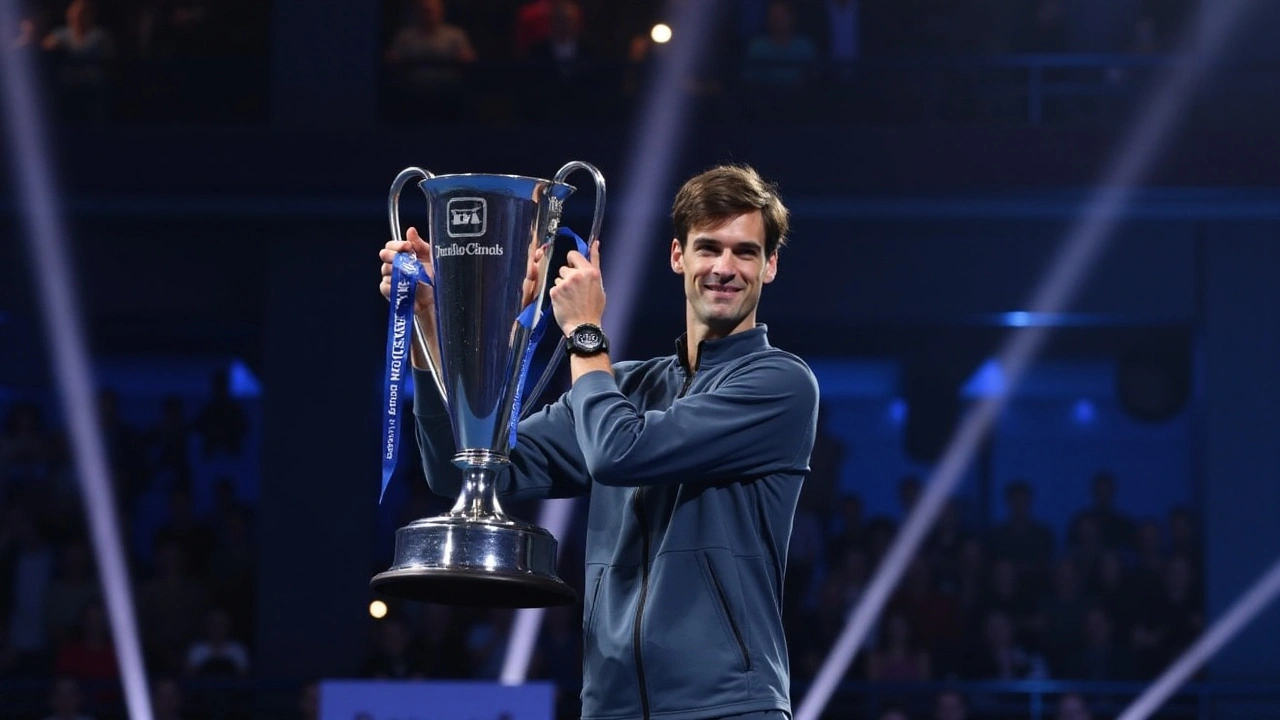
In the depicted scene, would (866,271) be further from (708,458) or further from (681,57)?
(708,458)

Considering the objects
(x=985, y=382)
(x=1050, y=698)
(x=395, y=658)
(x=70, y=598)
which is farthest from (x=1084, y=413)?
(x=70, y=598)

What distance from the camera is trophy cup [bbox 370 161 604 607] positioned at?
8.96 feet

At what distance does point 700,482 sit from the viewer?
8.52 feet

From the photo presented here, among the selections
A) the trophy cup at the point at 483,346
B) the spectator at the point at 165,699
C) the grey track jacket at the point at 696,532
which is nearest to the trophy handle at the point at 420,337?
the trophy cup at the point at 483,346

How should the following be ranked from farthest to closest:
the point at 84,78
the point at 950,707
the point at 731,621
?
the point at 84,78, the point at 950,707, the point at 731,621

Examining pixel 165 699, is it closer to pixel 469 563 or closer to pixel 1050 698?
pixel 1050 698

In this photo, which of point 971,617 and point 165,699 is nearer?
point 165,699

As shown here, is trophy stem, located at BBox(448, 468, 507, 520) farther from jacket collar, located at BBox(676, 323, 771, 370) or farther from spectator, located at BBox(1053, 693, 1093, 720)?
spectator, located at BBox(1053, 693, 1093, 720)

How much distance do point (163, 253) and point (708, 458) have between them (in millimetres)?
7066

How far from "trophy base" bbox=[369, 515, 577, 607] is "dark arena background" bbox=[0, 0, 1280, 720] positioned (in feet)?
16.5

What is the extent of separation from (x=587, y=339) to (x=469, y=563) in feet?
1.28

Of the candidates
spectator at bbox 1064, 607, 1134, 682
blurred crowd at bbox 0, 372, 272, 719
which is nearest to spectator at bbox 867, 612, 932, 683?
spectator at bbox 1064, 607, 1134, 682

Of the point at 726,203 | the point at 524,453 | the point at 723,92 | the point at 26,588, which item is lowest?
the point at 26,588

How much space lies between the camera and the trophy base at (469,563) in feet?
8.73
